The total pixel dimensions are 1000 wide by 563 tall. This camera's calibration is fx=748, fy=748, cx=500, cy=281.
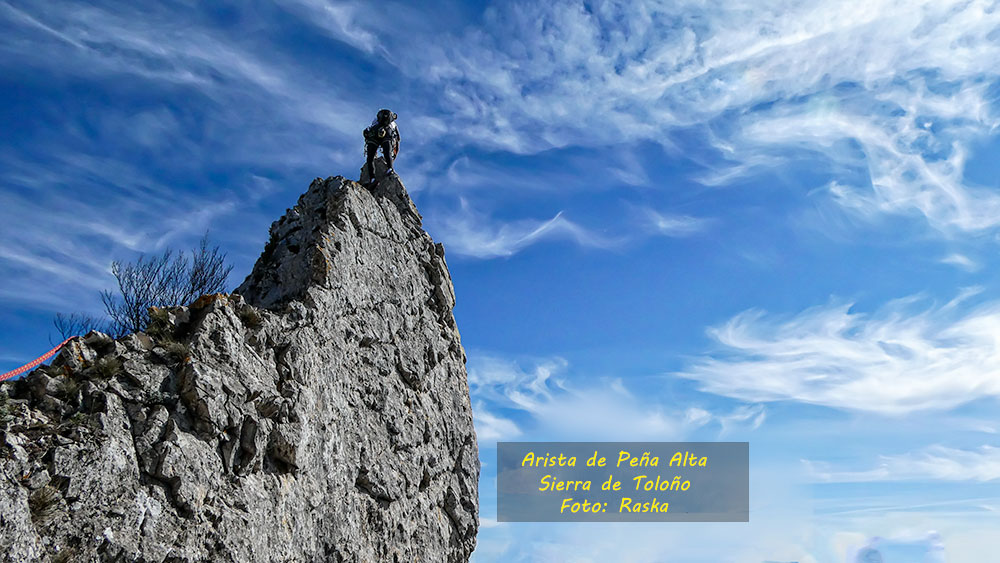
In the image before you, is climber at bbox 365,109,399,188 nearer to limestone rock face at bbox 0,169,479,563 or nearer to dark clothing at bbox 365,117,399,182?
dark clothing at bbox 365,117,399,182

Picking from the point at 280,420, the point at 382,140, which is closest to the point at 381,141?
the point at 382,140

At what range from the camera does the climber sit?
55.8ft

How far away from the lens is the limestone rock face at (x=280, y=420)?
7801 millimetres

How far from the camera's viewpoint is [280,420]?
33.8ft

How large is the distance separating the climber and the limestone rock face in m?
0.56

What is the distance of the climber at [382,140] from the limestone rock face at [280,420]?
0.56m

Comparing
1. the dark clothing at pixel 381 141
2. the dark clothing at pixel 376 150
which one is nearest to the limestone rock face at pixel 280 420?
the dark clothing at pixel 376 150

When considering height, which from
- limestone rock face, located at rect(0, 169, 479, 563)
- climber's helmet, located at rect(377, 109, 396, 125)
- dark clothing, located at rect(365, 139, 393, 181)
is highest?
climber's helmet, located at rect(377, 109, 396, 125)

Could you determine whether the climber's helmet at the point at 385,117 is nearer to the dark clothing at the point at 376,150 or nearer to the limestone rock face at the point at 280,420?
the dark clothing at the point at 376,150

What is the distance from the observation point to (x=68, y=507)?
7523mm

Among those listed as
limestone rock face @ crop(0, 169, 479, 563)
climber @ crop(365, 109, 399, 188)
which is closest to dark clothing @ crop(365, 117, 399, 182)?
climber @ crop(365, 109, 399, 188)

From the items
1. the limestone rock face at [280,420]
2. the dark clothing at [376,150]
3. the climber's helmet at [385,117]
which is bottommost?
the limestone rock face at [280,420]

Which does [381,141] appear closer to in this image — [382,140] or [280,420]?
[382,140]

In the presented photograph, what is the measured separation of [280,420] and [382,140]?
28.0 ft
